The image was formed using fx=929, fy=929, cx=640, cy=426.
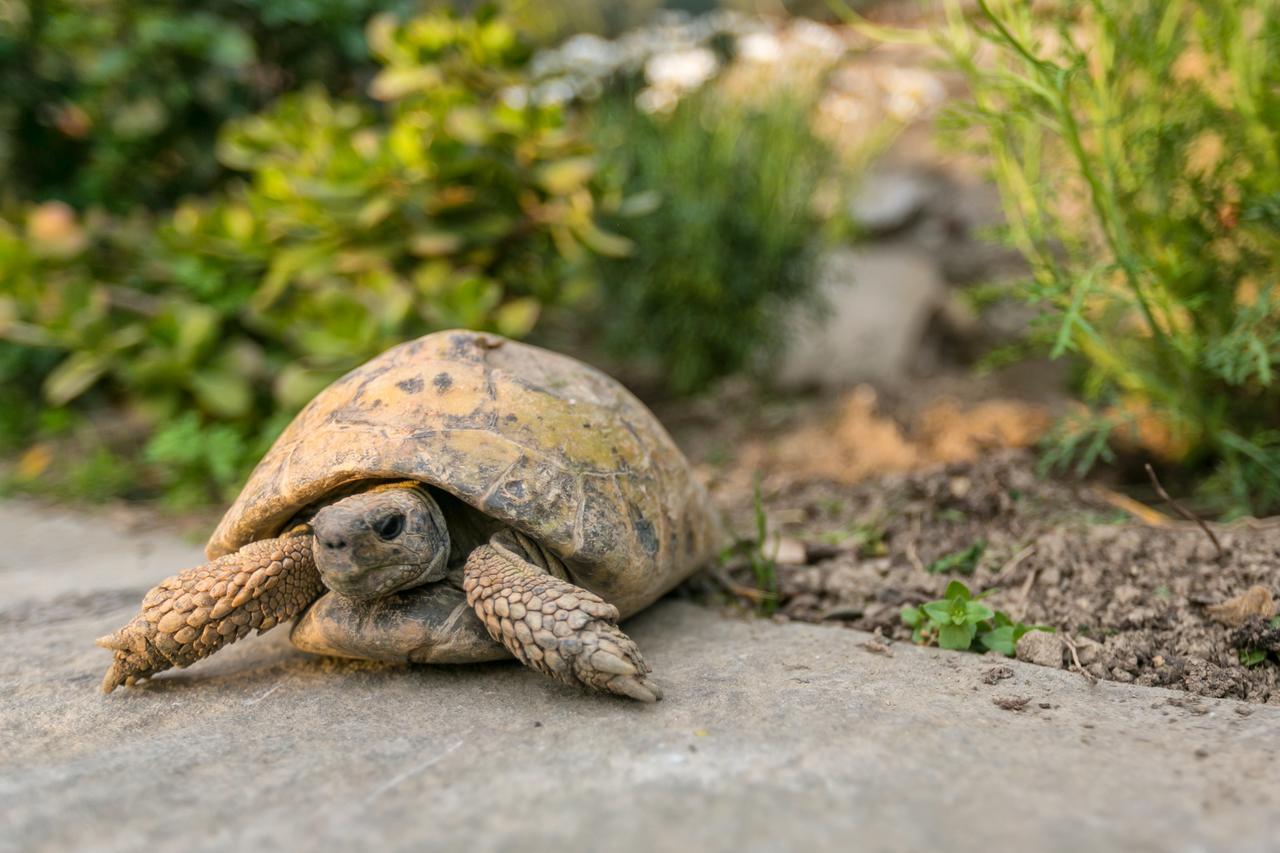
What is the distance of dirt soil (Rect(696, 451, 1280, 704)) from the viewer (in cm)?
175

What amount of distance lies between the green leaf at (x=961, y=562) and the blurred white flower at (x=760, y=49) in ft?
9.06

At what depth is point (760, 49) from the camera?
419 centimetres

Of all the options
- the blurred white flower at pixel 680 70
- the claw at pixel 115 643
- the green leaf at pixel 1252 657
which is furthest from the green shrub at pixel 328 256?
the green leaf at pixel 1252 657

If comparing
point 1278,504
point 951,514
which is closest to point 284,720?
point 951,514

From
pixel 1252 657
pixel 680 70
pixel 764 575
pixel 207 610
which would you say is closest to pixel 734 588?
pixel 764 575

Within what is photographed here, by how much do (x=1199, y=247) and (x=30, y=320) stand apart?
423 centimetres

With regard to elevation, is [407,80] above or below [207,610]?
above

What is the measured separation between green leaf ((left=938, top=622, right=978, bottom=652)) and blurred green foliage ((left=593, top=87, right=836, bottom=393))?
2.22m

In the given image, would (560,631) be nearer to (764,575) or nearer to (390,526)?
(390,526)

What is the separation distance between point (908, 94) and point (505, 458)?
334 centimetres

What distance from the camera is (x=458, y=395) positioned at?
1.84 meters

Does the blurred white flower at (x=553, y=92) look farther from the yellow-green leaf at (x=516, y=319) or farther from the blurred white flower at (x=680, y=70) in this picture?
the yellow-green leaf at (x=516, y=319)

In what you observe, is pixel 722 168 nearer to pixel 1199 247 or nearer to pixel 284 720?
pixel 1199 247

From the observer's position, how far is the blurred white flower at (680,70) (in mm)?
4148
